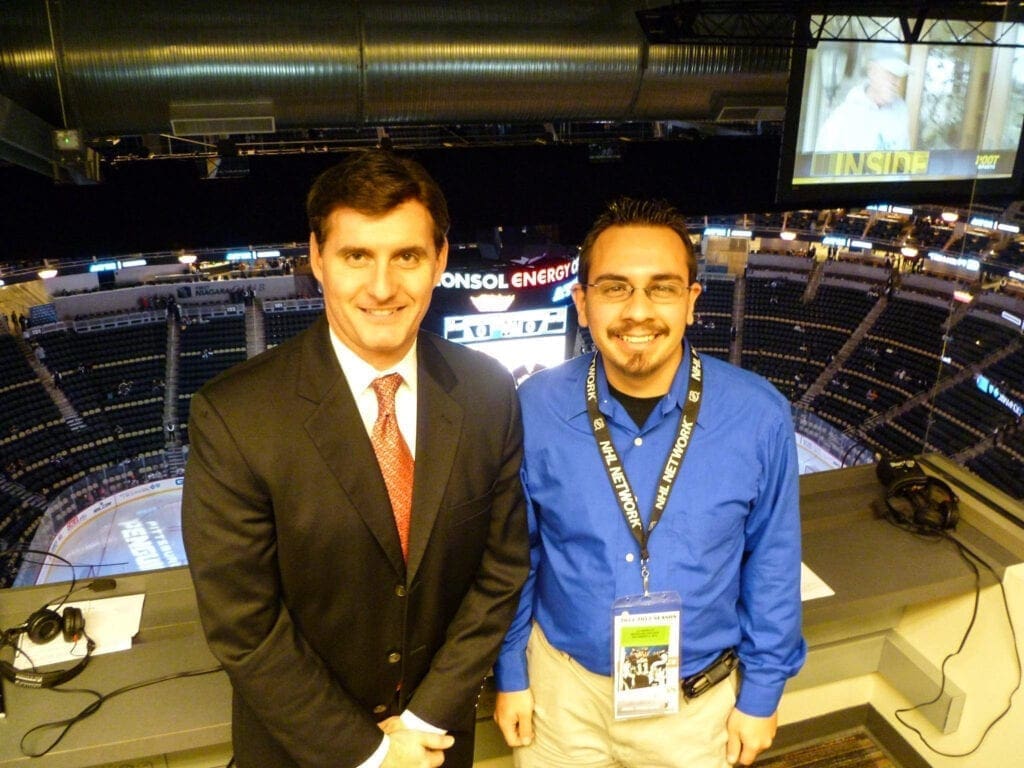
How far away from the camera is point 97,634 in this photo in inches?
79.2

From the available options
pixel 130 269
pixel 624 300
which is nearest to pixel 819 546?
pixel 624 300

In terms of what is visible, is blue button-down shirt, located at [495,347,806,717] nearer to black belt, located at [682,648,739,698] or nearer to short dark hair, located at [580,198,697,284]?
black belt, located at [682,648,739,698]

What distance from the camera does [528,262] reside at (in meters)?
9.70

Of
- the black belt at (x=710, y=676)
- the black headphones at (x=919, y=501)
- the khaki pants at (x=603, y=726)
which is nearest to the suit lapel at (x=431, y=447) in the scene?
the khaki pants at (x=603, y=726)

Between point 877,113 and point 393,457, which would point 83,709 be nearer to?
point 393,457

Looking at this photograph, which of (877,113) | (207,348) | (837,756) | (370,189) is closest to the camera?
(370,189)

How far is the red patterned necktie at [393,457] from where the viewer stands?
1423mm

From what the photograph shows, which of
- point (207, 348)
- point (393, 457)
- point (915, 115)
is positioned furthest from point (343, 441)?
point (207, 348)

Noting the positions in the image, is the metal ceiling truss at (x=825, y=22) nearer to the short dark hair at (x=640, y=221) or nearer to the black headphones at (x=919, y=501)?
the black headphones at (x=919, y=501)

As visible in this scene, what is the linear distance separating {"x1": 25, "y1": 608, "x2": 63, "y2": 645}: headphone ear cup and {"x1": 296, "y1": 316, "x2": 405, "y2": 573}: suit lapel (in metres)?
1.15

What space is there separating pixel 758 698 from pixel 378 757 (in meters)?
0.88

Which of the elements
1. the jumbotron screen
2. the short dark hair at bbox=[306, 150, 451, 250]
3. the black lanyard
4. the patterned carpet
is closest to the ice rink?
the jumbotron screen

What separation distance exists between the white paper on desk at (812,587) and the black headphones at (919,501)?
0.51m

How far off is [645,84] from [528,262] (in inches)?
200
